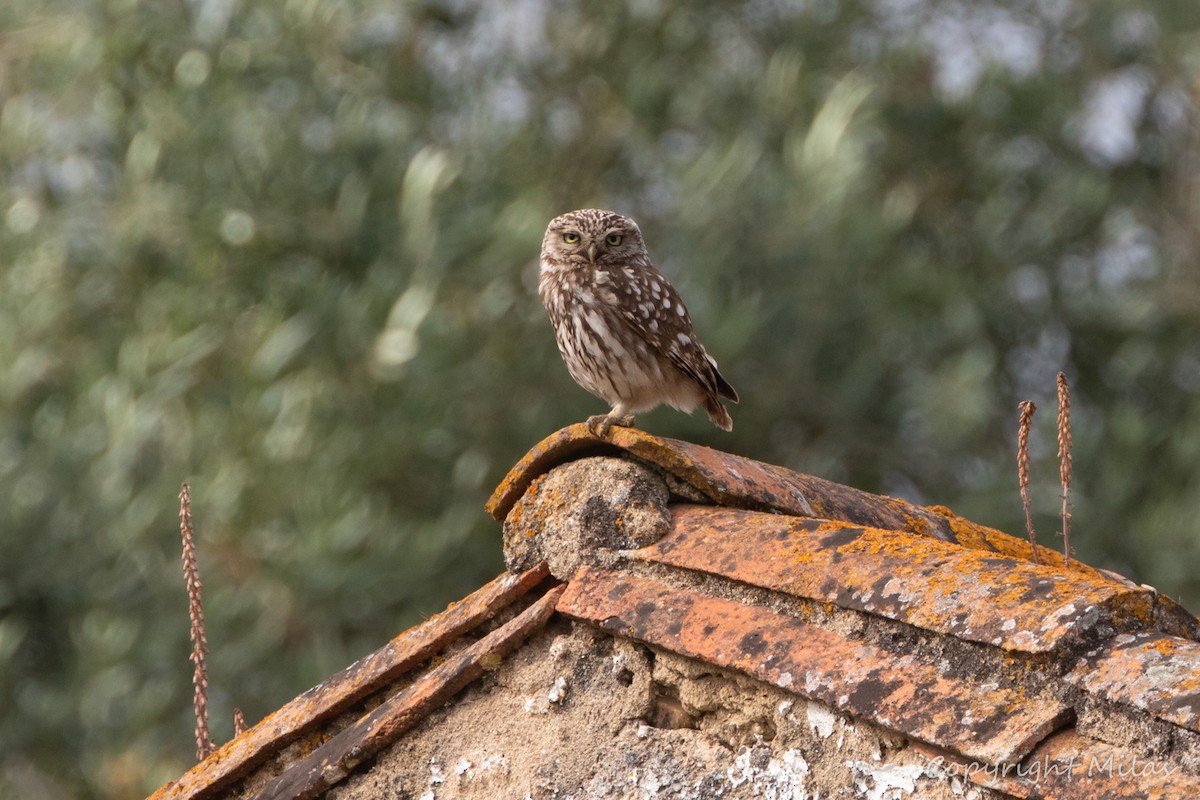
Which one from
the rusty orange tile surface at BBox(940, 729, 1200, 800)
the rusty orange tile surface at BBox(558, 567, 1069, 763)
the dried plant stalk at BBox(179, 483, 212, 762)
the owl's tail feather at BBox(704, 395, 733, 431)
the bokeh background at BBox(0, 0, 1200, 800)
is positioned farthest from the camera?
the bokeh background at BBox(0, 0, 1200, 800)

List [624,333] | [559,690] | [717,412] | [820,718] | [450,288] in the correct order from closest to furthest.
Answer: [820,718] → [559,690] → [624,333] → [717,412] → [450,288]

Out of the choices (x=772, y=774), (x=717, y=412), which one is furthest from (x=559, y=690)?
(x=717, y=412)

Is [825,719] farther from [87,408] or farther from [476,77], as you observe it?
[476,77]

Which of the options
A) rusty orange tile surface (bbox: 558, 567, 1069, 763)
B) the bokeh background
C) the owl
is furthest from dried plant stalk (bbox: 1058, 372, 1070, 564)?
the bokeh background

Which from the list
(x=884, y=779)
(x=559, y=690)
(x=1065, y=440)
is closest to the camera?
(x=884, y=779)

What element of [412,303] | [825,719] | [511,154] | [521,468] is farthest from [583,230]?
[511,154]

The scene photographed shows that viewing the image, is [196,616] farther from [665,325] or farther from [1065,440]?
[665,325]

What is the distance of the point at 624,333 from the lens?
17.6 ft

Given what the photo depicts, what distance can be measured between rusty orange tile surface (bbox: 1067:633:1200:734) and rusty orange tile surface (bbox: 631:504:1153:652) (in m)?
0.05

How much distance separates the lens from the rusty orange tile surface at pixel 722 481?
326cm

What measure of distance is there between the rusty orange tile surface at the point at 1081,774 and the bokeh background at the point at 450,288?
35.0ft

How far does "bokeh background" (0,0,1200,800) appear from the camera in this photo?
1329cm

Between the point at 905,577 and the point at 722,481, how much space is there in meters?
0.65

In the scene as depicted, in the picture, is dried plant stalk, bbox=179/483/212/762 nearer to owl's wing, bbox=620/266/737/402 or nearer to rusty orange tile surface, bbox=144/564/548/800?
rusty orange tile surface, bbox=144/564/548/800
